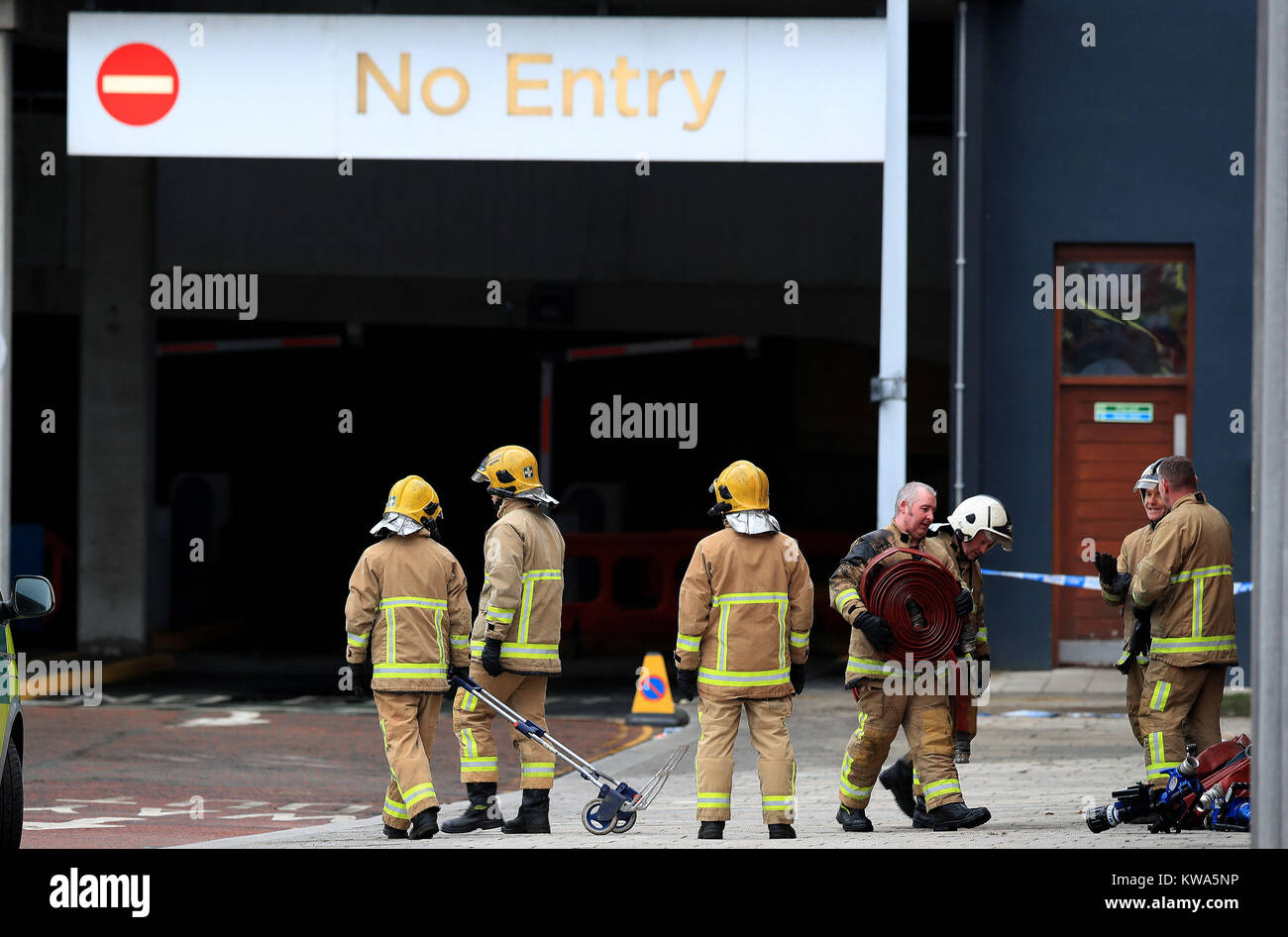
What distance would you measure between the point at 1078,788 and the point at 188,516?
14.3 meters

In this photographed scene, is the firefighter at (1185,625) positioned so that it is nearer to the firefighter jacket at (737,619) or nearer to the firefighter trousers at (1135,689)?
the firefighter trousers at (1135,689)

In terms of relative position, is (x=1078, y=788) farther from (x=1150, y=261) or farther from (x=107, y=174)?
(x=107, y=174)

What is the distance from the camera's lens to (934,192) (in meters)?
19.3

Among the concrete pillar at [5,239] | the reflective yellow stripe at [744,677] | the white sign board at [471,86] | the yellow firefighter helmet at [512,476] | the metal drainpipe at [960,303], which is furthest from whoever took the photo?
the metal drainpipe at [960,303]

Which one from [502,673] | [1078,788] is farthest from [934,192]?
[502,673]

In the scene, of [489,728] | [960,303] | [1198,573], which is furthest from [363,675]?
[960,303]

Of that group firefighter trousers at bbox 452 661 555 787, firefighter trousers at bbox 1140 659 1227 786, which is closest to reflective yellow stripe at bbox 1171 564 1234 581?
firefighter trousers at bbox 1140 659 1227 786

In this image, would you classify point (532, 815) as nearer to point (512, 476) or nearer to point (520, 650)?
point (520, 650)

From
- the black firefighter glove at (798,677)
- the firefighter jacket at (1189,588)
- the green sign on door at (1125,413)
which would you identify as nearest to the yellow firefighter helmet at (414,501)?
the black firefighter glove at (798,677)

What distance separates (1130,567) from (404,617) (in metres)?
3.55

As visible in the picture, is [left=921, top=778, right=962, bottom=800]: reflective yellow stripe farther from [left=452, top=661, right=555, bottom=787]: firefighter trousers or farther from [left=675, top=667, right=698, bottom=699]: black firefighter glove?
[left=452, top=661, right=555, bottom=787]: firefighter trousers

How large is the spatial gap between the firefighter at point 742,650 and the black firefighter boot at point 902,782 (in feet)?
3.39

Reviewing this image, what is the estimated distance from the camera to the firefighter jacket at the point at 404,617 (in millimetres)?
8445

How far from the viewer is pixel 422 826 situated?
8.24m
